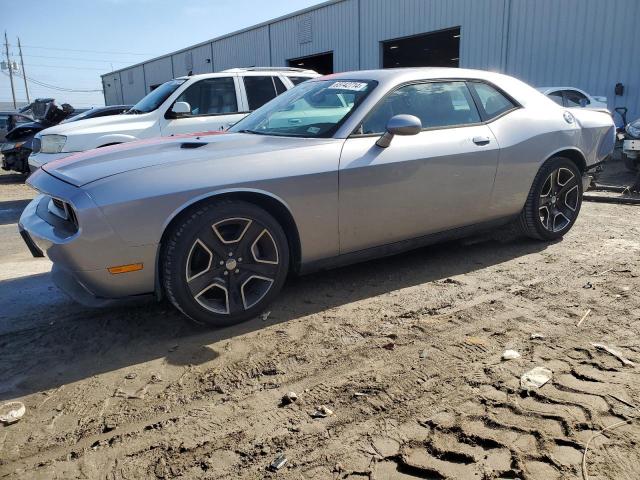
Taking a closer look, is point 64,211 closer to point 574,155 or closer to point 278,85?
point 574,155

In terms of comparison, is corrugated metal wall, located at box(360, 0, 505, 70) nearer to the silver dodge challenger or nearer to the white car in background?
the white car in background

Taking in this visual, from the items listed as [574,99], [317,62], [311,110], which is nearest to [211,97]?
[311,110]

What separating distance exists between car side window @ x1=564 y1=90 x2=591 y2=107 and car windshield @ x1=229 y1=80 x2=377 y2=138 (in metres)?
9.28

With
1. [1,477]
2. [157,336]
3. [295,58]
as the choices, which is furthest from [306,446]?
[295,58]

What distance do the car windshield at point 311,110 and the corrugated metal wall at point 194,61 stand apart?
29.3 m

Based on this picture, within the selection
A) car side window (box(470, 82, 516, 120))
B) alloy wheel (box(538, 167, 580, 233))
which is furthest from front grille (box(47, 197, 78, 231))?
alloy wheel (box(538, 167, 580, 233))

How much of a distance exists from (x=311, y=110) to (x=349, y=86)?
36 centimetres

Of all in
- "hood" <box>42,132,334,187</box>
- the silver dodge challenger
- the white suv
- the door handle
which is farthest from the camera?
the white suv

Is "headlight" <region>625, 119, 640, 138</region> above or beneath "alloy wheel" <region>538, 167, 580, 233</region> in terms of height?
above

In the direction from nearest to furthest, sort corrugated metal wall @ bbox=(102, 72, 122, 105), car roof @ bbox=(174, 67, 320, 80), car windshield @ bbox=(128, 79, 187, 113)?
car windshield @ bbox=(128, 79, 187, 113), car roof @ bbox=(174, 67, 320, 80), corrugated metal wall @ bbox=(102, 72, 122, 105)

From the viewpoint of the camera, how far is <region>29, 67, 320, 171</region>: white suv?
7035 mm

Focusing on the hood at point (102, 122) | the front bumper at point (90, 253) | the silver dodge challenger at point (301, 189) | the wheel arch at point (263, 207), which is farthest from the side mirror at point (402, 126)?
the hood at point (102, 122)

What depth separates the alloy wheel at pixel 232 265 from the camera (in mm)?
Answer: 3064

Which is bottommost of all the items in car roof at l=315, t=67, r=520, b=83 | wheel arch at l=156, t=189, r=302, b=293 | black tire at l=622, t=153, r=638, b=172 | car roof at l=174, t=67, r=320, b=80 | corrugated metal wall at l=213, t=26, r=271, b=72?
black tire at l=622, t=153, r=638, b=172
